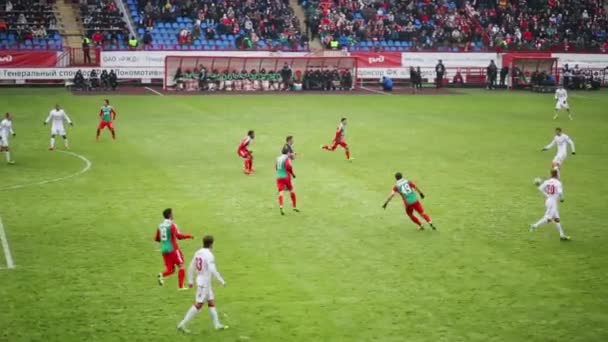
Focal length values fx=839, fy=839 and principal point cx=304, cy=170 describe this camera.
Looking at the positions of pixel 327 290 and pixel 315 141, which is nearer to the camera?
pixel 327 290

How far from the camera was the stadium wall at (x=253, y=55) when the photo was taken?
5900 cm

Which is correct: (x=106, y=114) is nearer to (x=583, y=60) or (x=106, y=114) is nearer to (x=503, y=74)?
(x=503, y=74)

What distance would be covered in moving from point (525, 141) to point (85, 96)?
29310 millimetres

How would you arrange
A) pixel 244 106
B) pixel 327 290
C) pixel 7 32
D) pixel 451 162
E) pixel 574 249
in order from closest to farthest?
1. pixel 327 290
2. pixel 574 249
3. pixel 451 162
4. pixel 244 106
5. pixel 7 32

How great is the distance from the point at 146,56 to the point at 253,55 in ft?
26.7

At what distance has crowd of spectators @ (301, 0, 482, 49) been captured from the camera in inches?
2724

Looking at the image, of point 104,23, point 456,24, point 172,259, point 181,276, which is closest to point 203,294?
point 181,276

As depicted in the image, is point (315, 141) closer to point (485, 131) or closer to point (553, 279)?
point (485, 131)

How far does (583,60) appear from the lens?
237ft

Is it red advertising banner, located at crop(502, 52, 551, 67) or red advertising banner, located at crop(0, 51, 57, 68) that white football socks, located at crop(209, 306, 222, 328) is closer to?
red advertising banner, located at crop(0, 51, 57, 68)

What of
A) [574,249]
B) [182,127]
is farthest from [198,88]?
[574,249]

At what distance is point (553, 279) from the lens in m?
19.7

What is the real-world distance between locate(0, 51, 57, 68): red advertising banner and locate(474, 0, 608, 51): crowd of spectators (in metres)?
36.3

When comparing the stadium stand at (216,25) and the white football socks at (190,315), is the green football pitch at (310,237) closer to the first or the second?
the white football socks at (190,315)
